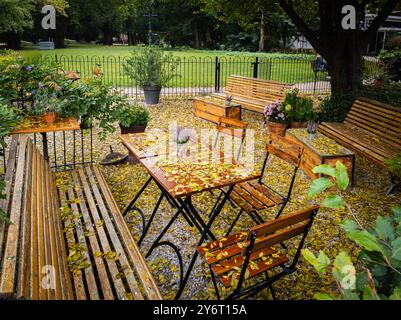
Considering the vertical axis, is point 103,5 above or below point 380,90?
above

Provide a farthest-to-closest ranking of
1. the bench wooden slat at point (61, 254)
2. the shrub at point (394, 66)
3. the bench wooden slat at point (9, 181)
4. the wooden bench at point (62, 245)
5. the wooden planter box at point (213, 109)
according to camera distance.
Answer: the shrub at point (394, 66), the wooden planter box at point (213, 109), the bench wooden slat at point (9, 181), the bench wooden slat at point (61, 254), the wooden bench at point (62, 245)

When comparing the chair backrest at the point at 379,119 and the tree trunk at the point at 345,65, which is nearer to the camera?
the chair backrest at the point at 379,119

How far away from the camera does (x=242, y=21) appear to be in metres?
13.0

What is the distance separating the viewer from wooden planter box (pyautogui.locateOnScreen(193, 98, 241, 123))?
356 inches

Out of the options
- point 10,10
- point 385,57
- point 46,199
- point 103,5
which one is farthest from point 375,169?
point 103,5

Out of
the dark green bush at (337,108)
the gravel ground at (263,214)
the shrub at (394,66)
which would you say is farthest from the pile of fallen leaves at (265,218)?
the shrub at (394,66)

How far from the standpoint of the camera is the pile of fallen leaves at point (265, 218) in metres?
3.46

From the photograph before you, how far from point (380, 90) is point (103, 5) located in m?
51.4

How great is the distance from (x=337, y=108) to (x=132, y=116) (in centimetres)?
511

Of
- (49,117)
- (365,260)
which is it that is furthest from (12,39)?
(365,260)

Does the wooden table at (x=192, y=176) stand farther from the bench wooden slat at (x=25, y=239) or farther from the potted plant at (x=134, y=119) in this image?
the potted plant at (x=134, y=119)

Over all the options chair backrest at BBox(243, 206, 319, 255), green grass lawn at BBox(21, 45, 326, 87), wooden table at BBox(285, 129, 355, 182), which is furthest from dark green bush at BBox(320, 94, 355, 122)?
chair backrest at BBox(243, 206, 319, 255)

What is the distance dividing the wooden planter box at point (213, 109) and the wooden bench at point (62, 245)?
5.19 m

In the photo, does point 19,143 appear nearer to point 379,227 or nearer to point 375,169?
point 379,227
